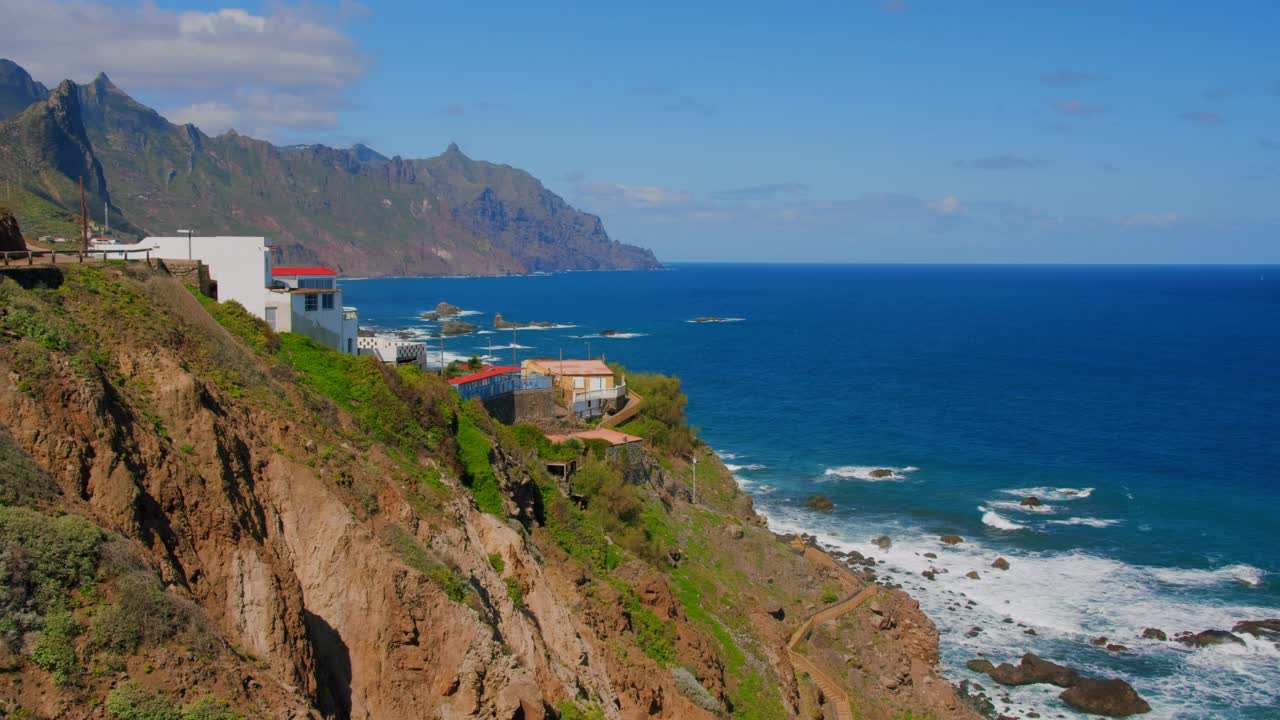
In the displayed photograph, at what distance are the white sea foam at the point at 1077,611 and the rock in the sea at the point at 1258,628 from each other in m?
0.63

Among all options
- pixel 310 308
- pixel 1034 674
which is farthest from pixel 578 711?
pixel 1034 674

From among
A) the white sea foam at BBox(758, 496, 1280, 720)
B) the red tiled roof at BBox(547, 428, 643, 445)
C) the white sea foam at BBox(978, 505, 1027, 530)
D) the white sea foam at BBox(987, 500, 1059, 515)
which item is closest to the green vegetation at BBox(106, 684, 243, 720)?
the red tiled roof at BBox(547, 428, 643, 445)

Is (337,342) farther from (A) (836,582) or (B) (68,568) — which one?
(B) (68,568)

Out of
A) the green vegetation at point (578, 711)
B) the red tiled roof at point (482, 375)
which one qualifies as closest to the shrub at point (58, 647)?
the green vegetation at point (578, 711)

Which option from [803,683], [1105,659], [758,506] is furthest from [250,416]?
[758,506]

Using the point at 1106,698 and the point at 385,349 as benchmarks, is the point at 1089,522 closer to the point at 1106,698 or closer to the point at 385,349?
the point at 1106,698

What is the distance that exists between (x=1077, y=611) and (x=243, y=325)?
4095 cm

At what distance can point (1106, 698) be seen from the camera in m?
40.6

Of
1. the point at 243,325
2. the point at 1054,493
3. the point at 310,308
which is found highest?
the point at 310,308

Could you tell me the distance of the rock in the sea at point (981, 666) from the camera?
43.7m

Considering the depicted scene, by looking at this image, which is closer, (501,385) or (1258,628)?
(1258,628)

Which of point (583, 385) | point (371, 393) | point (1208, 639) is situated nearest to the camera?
point (371, 393)

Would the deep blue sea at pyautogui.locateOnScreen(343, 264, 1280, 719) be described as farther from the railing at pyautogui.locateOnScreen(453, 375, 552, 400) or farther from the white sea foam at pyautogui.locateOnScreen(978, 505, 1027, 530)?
the railing at pyautogui.locateOnScreen(453, 375, 552, 400)

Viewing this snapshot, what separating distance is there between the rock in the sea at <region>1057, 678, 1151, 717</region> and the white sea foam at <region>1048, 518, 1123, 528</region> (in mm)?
21914
